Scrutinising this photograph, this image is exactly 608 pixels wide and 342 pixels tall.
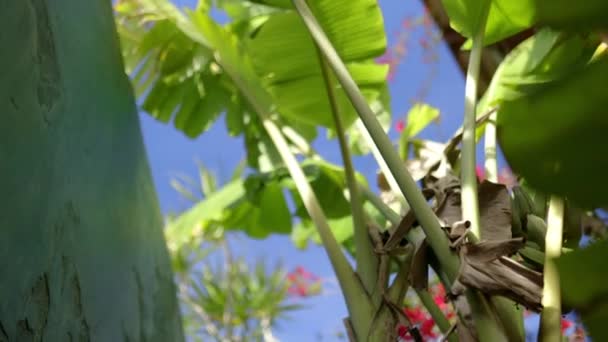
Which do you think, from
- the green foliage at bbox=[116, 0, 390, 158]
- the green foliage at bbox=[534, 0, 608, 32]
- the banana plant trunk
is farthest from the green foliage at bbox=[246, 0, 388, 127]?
the green foliage at bbox=[534, 0, 608, 32]

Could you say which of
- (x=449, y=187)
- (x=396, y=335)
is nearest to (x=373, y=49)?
(x=449, y=187)

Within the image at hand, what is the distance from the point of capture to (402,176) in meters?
0.78

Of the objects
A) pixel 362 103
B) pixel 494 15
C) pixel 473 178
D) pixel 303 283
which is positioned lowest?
pixel 303 283

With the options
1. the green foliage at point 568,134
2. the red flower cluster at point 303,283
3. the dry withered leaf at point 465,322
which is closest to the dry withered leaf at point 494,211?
the dry withered leaf at point 465,322

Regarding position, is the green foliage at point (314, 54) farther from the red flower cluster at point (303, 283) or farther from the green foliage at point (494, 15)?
the red flower cluster at point (303, 283)

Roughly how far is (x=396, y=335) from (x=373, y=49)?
Result: 1.70ft

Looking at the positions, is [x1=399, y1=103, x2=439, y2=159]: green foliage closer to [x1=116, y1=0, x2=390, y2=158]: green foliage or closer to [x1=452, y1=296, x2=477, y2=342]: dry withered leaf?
[x1=116, y1=0, x2=390, y2=158]: green foliage

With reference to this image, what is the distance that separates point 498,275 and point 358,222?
283mm

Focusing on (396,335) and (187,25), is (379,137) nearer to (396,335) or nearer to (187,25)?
(396,335)

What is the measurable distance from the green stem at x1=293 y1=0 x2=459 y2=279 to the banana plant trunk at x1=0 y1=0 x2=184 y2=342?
1.02 ft

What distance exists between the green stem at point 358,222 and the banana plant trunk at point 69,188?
12.2 inches

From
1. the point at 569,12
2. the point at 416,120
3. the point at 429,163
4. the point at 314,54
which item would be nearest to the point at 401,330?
the point at 429,163

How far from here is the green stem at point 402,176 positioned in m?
0.75

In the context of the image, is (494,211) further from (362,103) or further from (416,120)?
(416,120)
